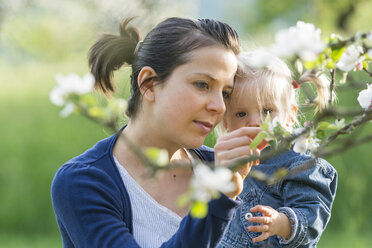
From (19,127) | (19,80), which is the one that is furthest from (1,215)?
(19,80)

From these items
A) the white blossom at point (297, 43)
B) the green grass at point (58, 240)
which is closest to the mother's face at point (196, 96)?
the white blossom at point (297, 43)

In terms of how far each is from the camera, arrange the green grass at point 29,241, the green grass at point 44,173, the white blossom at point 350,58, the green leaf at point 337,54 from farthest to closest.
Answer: the green grass at point 44,173 → the green grass at point 29,241 → the white blossom at point 350,58 → the green leaf at point 337,54

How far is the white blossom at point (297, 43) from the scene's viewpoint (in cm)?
106

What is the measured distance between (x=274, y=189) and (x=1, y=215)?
524 centimetres

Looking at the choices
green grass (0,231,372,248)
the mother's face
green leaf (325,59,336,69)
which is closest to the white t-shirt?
the mother's face

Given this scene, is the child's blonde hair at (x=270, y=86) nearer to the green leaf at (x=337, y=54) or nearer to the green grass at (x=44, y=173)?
the green leaf at (x=337, y=54)

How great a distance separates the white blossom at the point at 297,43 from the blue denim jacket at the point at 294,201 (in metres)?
0.98

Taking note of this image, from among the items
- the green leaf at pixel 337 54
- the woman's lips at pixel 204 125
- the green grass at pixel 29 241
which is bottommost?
the green grass at pixel 29 241

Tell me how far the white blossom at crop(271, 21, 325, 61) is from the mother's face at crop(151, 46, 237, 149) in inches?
32.7

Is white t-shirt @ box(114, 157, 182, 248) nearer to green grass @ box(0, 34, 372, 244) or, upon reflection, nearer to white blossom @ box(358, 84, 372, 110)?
white blossom @ box(358, 84, 372, 110)

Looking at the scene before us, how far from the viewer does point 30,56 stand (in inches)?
843

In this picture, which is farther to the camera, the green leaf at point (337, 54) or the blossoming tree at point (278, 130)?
the green leaf at point (337, 54)

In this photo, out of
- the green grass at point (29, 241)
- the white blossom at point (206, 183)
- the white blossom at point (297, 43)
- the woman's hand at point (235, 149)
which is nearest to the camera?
the white blossom at point (206, 183)

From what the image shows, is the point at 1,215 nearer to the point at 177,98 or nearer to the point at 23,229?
the point at 23,229
